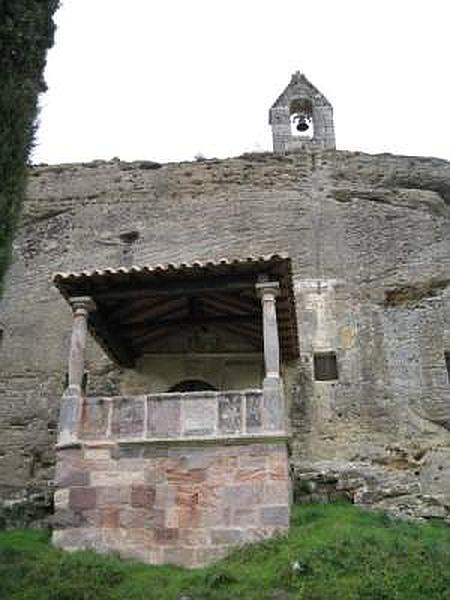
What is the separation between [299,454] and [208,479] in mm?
3832

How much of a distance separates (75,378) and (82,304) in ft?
3.62

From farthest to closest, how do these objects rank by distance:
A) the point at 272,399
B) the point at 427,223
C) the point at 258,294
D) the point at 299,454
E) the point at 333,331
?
1. the point at 427,223
2. the point at 333,331
3. the point at 299,454
4. the point at 258,294
5. the point at 272,399

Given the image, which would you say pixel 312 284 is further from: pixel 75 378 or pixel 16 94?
pixel 16 94

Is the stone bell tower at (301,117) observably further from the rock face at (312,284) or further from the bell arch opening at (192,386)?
the bell arch opening at (192,386)

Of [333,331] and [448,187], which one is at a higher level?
[448,187]

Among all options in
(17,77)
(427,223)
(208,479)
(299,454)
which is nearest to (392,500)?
(299,454)

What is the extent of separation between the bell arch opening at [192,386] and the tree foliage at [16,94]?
5119mm

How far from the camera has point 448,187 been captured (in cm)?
1753

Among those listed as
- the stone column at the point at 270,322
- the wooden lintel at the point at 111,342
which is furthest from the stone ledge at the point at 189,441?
the wooden lintel at the point at 111,342

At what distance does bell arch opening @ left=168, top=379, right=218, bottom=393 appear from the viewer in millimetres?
13913

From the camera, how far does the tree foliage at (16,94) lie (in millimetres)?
9688

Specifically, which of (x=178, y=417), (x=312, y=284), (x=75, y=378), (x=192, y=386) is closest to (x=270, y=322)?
(x=178, y=417)

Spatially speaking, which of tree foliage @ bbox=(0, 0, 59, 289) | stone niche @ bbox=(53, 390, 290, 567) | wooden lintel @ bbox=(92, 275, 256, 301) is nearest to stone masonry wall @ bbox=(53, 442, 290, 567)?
stone niche @ bbox=(53, 390, 290, 567)

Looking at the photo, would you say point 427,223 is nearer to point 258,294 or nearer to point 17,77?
point 258,294
